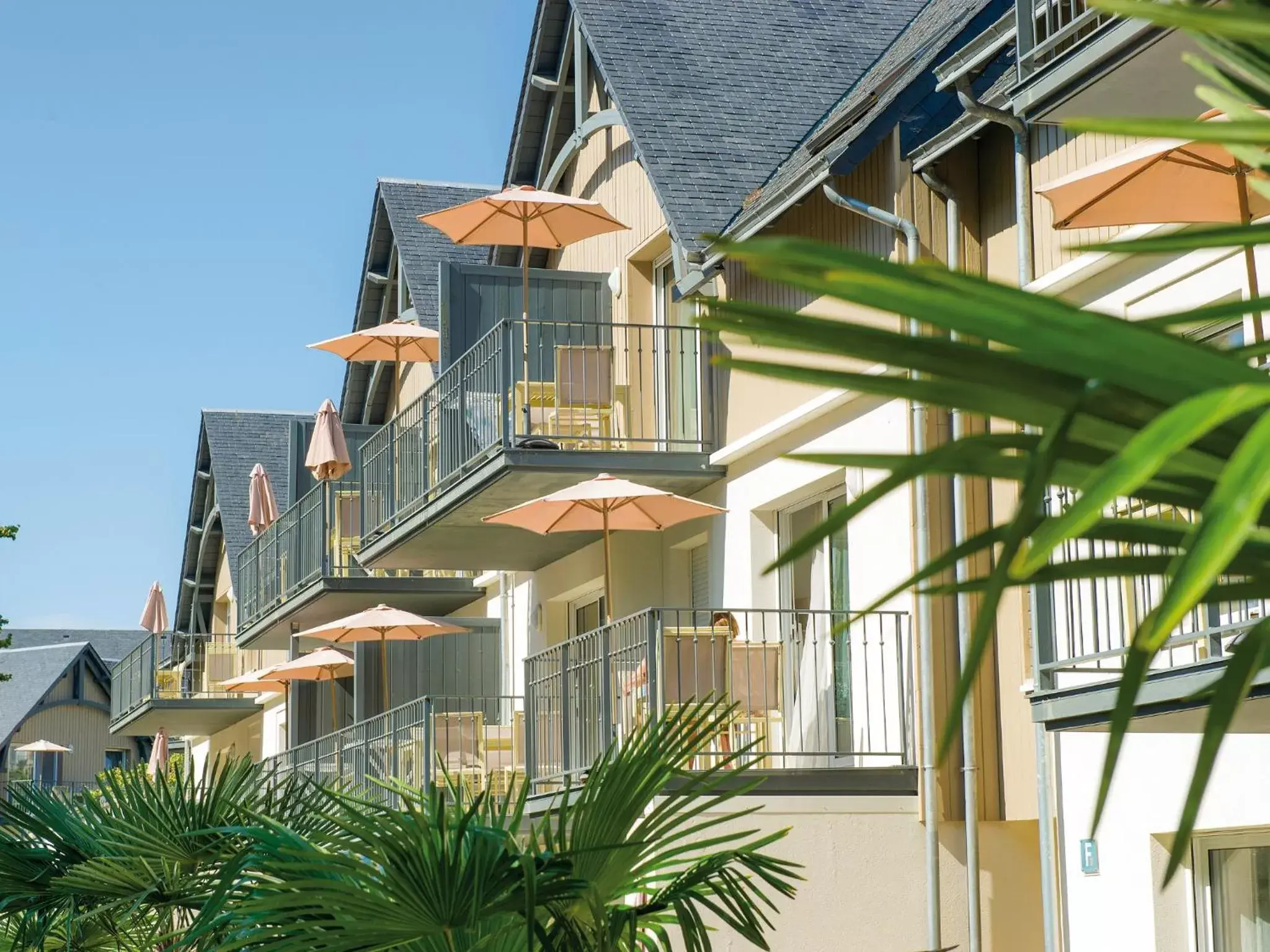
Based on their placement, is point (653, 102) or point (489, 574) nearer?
point (653, 102)

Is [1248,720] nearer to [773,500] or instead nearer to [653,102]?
[773,500]

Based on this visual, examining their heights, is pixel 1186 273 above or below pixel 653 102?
below

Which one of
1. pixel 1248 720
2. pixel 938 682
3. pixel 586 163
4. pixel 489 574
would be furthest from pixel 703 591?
pixel 1248 720

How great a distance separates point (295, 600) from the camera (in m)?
23.6

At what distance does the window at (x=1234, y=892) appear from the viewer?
400 inches

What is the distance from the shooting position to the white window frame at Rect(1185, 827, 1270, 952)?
34.2 feet

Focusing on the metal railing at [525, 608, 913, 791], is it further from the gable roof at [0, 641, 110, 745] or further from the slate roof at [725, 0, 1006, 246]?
the gable roof at [0, 641, 110, 745]

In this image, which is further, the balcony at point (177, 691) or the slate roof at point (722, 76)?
the balcony at point (177, 691)

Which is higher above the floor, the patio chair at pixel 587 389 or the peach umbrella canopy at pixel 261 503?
the peach umbrella canopy at pixel 261 503

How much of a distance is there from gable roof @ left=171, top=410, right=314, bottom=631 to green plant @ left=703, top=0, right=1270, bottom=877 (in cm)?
3593

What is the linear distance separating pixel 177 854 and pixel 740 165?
10292mm

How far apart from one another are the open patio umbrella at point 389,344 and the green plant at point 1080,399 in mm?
21071

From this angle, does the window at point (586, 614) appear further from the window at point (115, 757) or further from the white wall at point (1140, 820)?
the window at point (115, 757)

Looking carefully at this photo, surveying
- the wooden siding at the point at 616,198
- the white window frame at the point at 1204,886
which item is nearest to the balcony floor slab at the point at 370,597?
the wooden siding at the point at 616,198
